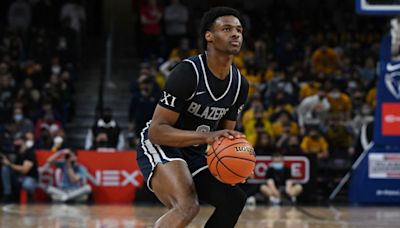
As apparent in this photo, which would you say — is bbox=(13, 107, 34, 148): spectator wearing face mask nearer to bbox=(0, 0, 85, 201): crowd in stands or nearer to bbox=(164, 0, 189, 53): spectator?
bbox=(0, 0, 85, 201): crowd in stands

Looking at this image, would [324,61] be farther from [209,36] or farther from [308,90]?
[209,36]

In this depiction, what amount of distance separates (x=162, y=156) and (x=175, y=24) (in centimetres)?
1582

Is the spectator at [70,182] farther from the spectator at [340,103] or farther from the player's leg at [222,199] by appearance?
the player's leg at [222,199]

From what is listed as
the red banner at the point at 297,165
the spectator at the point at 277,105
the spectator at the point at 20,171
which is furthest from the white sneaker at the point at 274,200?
the spectator at the point at 20,171

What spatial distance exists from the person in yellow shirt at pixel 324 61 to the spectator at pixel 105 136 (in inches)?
213

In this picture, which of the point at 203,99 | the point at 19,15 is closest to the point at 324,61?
the point at 19,15

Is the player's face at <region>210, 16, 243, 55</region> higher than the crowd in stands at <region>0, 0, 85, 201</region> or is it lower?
higher

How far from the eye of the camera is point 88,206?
16219 millimetres

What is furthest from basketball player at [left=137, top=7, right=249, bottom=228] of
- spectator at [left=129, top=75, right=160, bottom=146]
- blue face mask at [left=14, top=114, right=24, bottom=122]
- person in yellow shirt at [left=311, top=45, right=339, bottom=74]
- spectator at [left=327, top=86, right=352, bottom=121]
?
person in yellow shirt at [left=311, top=45, right=339, bottom=74]

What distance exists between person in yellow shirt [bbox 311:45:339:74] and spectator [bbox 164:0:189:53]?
3414 millimetres

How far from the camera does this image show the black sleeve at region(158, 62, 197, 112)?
271 inches

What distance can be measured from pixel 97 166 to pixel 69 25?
21.9ft

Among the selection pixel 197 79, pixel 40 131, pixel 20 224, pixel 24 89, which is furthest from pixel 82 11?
pixel 197 79

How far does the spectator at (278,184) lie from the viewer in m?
16.8
